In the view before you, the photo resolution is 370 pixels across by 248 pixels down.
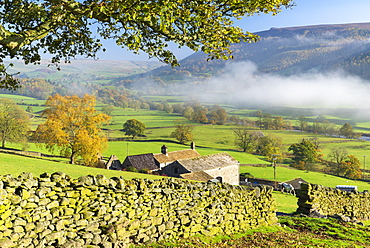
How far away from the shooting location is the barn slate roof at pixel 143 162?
65.2 metres

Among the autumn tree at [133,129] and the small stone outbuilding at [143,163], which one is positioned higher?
the autumn tree at [133,129]

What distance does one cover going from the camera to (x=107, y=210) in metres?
9.07

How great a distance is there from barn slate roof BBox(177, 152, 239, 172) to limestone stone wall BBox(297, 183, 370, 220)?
37624mm

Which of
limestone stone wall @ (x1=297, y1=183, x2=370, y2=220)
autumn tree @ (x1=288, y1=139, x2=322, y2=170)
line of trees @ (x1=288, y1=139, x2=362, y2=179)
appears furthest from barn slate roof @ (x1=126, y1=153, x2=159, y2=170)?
autumn tree @ (x1=288, y1=139, x2=322, y2=170)

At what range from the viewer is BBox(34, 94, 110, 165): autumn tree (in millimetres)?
48125

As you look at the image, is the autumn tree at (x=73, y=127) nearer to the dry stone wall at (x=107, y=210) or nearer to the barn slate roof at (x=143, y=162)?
the barn slate roof at (x=143, y=162)

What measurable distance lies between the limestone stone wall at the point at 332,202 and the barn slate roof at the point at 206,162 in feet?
123

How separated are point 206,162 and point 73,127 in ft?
84.0

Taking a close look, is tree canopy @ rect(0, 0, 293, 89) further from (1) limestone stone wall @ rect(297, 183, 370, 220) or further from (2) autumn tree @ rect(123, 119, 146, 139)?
(2) autumn tree @ rect(123, 119, 146, 139)

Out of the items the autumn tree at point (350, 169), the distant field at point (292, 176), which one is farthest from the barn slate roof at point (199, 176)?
the autumn tree at point (350, 169)

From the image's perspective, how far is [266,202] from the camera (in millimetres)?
15328

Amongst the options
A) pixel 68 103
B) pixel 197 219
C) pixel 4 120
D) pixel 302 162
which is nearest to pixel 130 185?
pixel 197 219

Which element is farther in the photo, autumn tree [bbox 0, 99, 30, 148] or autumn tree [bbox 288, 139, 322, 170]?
autumn tree [bbox 288, 139, 322, 170]

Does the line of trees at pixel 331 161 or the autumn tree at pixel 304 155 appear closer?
the line of trees at pixel 331 161
